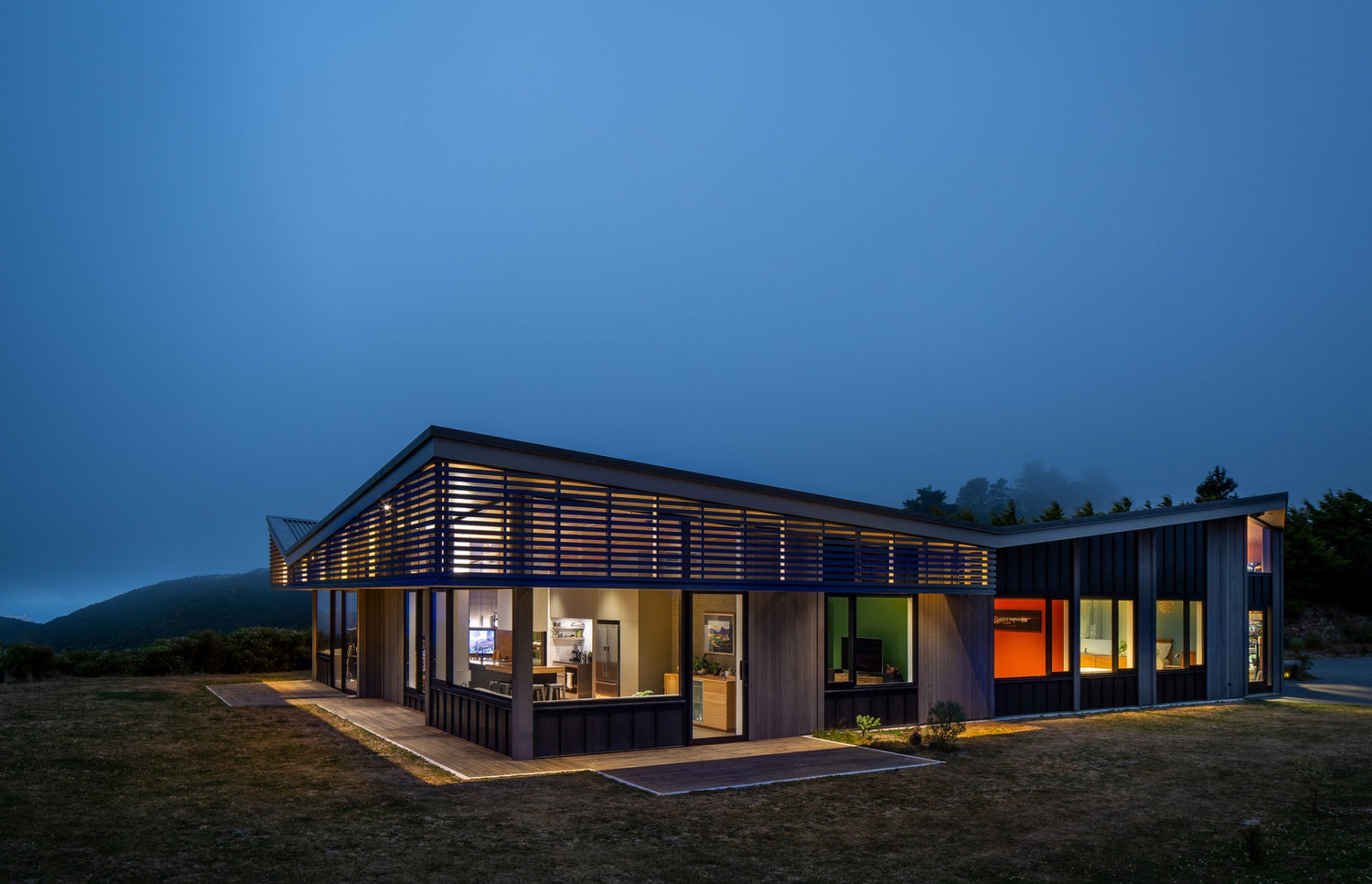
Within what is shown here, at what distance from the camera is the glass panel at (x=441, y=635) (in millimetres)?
14922

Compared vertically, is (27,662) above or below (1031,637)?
below

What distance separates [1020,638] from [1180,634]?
14.4 feet

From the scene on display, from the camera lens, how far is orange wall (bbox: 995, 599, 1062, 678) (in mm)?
16859

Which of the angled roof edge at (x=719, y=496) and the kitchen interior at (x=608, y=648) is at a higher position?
the angled roof edge at (x=719, y=496)

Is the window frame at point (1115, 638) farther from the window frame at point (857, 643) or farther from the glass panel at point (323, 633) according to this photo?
the glass panel at point (323, 633)

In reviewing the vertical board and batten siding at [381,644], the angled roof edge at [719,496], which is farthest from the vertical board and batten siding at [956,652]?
the vertical board and batten siding at [381,644]

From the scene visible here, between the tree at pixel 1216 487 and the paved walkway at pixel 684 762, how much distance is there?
1338 inches

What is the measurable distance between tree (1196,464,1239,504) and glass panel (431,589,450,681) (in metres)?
35.7

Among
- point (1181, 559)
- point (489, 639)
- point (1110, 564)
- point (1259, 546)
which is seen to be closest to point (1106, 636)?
point (1110, 564)

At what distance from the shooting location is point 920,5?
117m

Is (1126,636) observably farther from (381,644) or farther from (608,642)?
(381,644)

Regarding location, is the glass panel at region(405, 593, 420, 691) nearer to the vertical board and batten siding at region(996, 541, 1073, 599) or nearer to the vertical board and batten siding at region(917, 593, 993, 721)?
the vertical board and batten siding at region(917, 593, 993, 721)

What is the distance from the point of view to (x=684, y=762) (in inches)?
484

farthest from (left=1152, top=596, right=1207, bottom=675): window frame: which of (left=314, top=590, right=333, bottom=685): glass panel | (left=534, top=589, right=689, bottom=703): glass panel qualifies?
(left=314, top=590, right=333, bottom=685): glass panel
